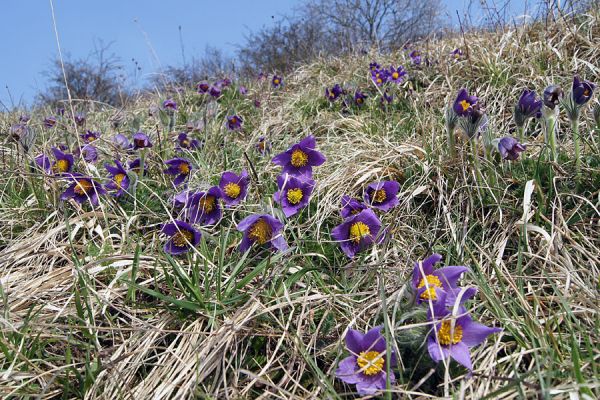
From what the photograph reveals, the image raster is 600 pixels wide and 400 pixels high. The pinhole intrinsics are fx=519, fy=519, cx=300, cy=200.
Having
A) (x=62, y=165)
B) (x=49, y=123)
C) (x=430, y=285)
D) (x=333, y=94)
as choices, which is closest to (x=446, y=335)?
(x=430, y=285)

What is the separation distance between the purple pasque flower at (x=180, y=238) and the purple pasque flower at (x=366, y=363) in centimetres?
80

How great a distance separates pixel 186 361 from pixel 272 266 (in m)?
0.46

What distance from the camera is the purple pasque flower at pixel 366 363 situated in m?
1.35

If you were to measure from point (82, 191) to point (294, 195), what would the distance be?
3.29 ft

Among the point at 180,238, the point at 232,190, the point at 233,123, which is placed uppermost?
the point at 233,123

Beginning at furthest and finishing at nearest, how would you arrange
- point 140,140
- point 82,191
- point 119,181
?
point 140,140
point 119,181
point 82,191

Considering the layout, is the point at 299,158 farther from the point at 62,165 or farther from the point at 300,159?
the point at 62,165

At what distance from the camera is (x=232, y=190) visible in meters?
2.20

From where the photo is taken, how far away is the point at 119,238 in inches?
91.7

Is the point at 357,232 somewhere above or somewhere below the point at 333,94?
below

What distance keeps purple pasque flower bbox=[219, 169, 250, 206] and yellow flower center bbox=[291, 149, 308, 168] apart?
0.22 m

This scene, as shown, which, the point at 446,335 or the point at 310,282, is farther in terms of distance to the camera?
the point at 310,282

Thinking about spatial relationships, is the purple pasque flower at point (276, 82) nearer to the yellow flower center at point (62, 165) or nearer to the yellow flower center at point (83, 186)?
the yellow flower center at point (62, 165)

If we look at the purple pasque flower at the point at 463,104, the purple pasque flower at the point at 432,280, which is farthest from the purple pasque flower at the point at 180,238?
the purple pasque flower at the point at 463,104
